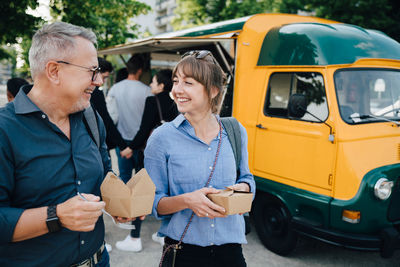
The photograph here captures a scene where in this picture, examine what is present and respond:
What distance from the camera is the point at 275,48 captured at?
4.18m

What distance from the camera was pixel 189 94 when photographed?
1918mm

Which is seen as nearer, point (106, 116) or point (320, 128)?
point (320, 128)

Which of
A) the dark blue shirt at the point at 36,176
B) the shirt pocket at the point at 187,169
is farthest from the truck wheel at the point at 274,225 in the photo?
the dark blue shirt at the point at 36,176

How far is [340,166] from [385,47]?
1603 millimetres

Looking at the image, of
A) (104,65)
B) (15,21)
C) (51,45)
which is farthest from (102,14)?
(51,45)

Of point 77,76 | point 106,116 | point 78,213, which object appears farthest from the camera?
point 106,116

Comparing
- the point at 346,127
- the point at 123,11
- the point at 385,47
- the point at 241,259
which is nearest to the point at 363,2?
the point at 123,11

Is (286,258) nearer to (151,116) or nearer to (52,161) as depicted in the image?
(151,116)

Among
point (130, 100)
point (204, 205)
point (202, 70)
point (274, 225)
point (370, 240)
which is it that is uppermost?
point (202, 70)

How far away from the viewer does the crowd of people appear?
138 cm

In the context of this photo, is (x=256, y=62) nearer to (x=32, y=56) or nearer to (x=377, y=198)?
(x=377, y=198)

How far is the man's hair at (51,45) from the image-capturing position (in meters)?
1.54

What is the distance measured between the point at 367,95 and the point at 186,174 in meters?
2.76

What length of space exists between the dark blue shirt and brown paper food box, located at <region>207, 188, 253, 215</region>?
0.63 m
